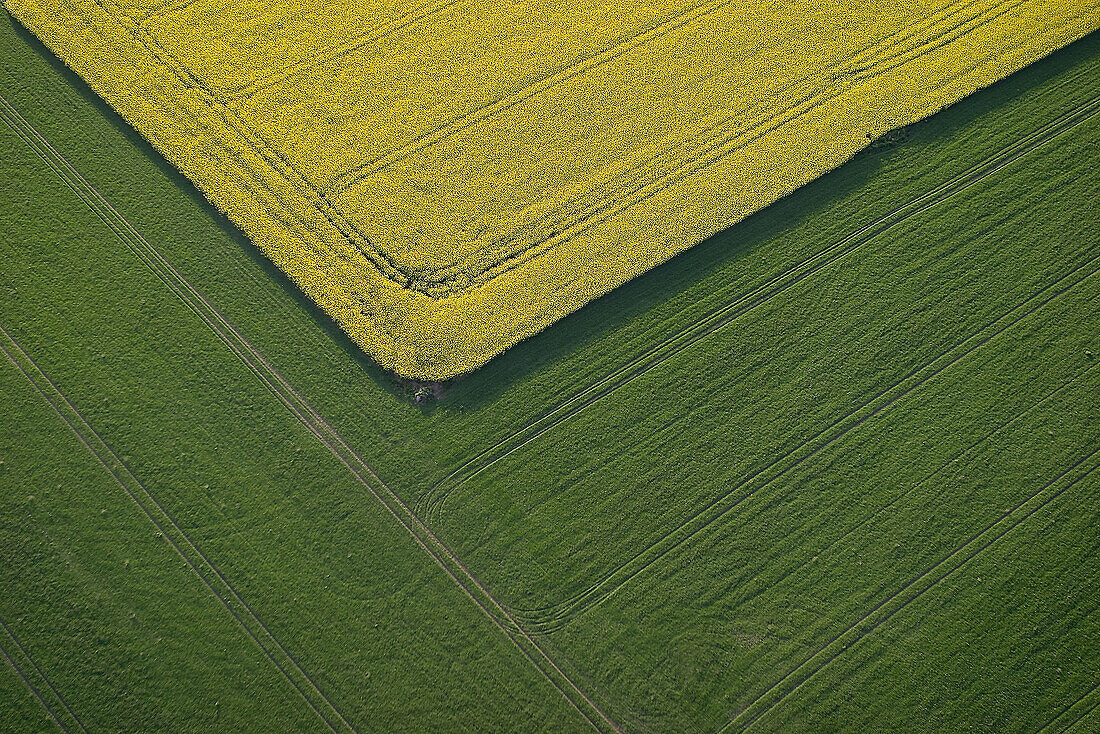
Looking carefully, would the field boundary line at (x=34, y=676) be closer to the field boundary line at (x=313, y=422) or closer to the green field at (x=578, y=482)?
the green field at (x=578, y=482)

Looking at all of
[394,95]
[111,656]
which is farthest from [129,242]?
[111,656]

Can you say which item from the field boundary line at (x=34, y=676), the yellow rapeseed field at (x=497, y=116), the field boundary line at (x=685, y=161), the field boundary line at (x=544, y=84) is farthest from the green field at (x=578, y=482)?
the field boundary line at (x=544, y=84)

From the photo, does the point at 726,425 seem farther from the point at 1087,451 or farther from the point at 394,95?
the point at 394,95

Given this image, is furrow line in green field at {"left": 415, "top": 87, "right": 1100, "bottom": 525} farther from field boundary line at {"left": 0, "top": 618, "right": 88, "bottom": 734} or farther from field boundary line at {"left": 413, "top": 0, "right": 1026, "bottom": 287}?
field boundary line at {"left": 0, "top": 618, "right": 88, "bottom": 734}

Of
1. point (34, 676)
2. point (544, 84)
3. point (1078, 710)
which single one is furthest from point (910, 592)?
point (34, 676)

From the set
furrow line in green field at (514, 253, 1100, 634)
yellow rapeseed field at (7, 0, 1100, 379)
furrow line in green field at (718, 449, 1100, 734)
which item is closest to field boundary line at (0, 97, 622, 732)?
furrow line in green field at (514, 253, 1100, 634)

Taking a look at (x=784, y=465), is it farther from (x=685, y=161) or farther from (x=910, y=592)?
(x=685, y=161)
